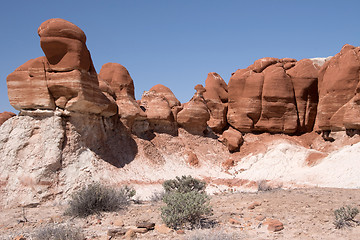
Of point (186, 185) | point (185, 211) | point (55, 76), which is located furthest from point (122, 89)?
point (185, 211)

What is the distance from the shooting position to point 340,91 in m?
22.5

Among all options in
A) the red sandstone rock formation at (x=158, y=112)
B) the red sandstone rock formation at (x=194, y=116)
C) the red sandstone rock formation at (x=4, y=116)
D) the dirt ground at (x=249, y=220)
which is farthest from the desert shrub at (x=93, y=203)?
the red sandstone rock formation at (x=4, y=116)

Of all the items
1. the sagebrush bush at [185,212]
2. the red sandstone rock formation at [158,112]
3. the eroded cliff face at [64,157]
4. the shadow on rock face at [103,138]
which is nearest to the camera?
the sagebrush bush at [185,212]

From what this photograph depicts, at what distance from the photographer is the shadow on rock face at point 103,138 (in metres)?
16.4

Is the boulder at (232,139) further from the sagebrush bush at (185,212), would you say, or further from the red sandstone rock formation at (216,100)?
the sagebrush bush at (185,212)

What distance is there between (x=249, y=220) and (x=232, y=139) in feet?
55.3

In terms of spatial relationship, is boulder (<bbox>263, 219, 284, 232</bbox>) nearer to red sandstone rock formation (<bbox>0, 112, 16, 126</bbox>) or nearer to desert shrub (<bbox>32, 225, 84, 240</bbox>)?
desert shrub (<bbox>32, 225, 84, 240</bbox>)

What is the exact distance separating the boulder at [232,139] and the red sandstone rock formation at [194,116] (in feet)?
6.31

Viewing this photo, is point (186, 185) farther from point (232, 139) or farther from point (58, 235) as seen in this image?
point (232, 139)

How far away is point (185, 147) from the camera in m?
23.2

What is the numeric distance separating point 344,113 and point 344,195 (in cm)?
1292

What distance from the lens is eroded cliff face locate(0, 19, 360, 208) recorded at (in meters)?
15.6

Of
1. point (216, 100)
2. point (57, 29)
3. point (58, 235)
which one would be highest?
point (57, 29)

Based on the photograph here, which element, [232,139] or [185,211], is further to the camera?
[232,139]
